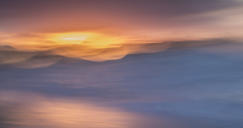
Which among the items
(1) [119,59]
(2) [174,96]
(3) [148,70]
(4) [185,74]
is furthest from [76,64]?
(2) [174,96]

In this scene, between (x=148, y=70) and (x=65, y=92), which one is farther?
(x=148, y=70)

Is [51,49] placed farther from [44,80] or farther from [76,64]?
Result: [44,80]

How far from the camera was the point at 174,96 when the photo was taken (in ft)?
20.7

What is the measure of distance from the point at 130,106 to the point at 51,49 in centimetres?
371

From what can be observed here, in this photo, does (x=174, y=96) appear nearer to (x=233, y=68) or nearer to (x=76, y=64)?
(x=233, y=68)

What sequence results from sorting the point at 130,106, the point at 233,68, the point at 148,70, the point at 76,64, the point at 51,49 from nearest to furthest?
the point at 130,106
the point at 233,68
the point at 148,70
the point at 76,64
the point at 51,49

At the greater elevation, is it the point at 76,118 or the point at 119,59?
the point at 119,59

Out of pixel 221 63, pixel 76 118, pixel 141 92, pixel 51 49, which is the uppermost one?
pixel 51 49

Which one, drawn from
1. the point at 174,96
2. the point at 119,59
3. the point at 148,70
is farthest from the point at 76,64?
the point at 174,96

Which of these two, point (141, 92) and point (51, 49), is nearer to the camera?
point (141, 92)

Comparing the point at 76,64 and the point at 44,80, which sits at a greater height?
the point at 76,64

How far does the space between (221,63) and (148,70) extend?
42.3 inches

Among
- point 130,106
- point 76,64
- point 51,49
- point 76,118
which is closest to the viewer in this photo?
point 76,118

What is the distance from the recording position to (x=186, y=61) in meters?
7.93
